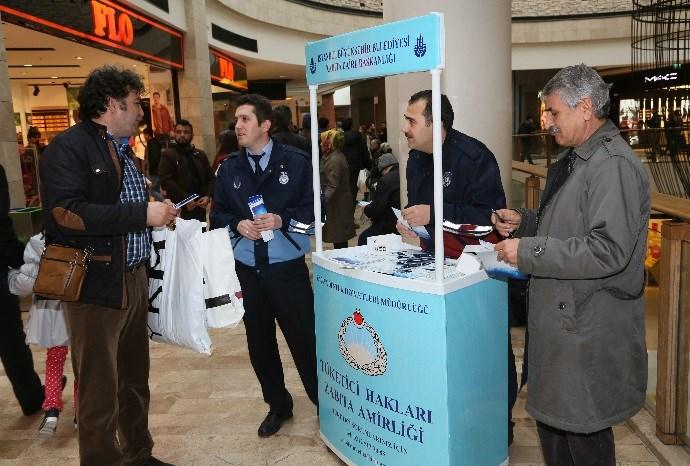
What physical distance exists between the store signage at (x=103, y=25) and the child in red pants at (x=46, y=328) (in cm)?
360

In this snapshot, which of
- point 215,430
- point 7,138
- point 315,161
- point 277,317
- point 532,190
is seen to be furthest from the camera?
point 7,138

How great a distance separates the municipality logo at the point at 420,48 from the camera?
2.05 metres

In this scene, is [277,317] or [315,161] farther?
[277,317]

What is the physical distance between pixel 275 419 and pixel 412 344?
1248 mm

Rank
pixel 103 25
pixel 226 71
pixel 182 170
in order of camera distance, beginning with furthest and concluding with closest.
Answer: pixel 226 71
pixel 103 25
pixel 182 170

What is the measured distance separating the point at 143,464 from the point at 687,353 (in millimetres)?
2526

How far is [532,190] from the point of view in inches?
203

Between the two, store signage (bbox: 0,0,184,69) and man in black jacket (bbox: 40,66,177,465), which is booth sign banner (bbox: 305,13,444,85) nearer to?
man in black jacket (bbox: 40,66,177,465)

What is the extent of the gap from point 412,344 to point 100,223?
1241 mm

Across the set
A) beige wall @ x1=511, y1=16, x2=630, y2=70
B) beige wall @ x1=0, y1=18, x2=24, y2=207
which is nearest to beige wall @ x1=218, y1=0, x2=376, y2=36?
beige wall @ x1=511, y1=16, x2=630, y2=70

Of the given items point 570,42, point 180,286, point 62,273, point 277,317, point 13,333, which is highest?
point 570,42

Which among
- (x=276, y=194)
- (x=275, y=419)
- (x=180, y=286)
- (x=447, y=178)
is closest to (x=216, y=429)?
(x=275, y=419)

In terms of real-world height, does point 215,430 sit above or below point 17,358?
below

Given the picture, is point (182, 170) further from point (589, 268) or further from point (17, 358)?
point (589, 268)
